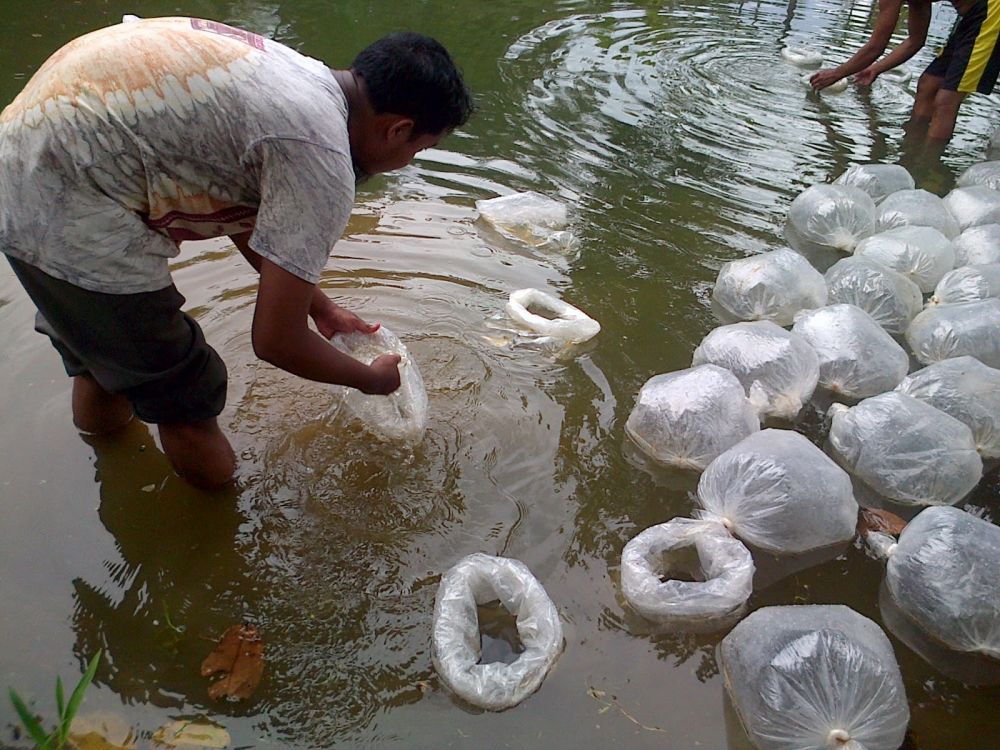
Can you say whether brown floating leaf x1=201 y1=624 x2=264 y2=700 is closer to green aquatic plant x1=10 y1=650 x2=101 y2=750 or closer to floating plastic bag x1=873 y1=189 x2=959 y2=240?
green aquatic plant x1=10 y1=650 x2=101 y2=750

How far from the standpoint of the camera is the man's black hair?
163cm

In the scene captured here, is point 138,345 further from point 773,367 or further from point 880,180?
point 880,180

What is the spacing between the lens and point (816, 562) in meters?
2.21

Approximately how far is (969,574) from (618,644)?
944 millimetres

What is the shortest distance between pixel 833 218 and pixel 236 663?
3.58 meters

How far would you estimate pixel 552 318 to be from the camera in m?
3.25

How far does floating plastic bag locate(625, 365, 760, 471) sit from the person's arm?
463 centimetres

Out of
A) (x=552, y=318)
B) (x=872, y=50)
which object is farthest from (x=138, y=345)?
(x=872, y=50)

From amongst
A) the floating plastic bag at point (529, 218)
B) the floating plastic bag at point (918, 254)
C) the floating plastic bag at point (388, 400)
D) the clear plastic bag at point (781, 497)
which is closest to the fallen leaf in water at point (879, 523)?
the clear plastic bag at point (781, 497)

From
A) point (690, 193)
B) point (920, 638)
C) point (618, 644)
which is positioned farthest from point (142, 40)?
point (690, 193)

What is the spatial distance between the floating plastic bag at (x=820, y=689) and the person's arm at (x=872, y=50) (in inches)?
216

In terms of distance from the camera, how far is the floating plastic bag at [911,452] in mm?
2338

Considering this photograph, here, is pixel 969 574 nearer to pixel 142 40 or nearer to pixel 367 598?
pixel 367 598

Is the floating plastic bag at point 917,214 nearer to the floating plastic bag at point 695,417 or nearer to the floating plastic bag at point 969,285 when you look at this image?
the floating plastic bag at point 969,285
